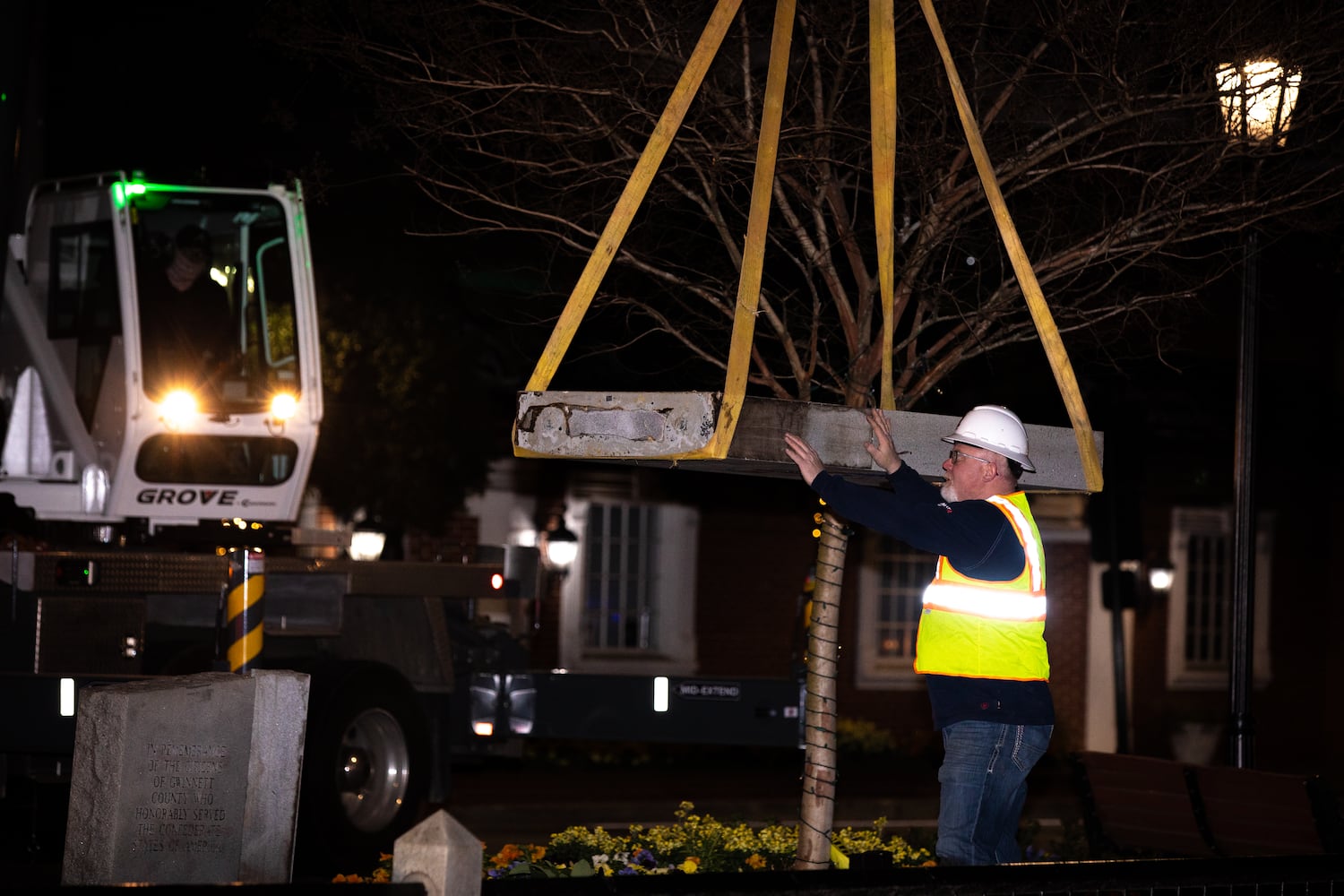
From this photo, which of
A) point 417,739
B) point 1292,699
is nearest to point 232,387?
point 417,739

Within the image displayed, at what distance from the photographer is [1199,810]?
8414 millimetres

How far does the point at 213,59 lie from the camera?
47.1ft

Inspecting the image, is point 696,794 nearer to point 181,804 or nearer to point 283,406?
point 283,406

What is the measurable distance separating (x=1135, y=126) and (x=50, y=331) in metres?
6.78

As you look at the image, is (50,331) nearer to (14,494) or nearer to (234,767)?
(14,494)

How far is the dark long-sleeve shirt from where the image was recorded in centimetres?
546

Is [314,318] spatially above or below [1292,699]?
above

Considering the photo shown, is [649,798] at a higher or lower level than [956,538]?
lower

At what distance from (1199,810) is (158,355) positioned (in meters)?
6.70

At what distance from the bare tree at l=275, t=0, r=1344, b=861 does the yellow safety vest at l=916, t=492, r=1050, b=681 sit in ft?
3.17

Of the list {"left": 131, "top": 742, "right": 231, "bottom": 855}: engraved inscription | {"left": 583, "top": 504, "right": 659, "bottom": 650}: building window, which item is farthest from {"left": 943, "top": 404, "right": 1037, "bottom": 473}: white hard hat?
{"left": 583, "top": 504, "right": 659, "bottom": 650}: building window

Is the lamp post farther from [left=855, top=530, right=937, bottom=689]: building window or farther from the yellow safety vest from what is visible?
[left=855, top=530, right=937, bottom=689]: building window

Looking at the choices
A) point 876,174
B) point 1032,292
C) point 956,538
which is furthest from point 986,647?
point 876,174

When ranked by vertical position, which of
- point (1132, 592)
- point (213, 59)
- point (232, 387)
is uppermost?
point (213, 59)
